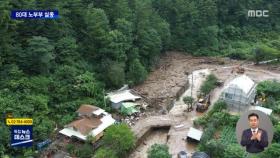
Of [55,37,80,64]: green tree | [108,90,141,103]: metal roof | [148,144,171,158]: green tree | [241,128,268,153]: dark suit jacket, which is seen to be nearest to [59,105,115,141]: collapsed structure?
[108,90,141,103]: metal roof

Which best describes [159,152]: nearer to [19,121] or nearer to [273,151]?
[273,151]

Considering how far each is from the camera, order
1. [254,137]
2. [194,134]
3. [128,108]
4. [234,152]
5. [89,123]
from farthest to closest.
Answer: [128,108]
[89,123]
[194,134]
[234,152]
[254,137]

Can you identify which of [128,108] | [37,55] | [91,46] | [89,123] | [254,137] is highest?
[91,46]

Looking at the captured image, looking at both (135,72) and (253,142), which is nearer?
(253,142)

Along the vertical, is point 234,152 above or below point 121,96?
below

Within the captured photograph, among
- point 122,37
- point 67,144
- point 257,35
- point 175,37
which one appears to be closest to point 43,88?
point 67,144

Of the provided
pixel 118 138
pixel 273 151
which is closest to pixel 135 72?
pixel 118 138

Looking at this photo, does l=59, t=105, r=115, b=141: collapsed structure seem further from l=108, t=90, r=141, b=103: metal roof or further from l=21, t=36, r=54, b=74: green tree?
l=21, t=36, r=54, b=74: green tree
